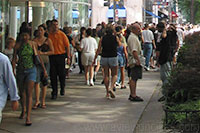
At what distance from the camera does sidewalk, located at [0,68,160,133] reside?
8.41 metres

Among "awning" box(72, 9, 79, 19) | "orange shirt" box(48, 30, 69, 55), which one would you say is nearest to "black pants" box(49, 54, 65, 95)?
"orange shirt" box(48, 30, 69, 55)

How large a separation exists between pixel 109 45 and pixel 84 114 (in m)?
2.60

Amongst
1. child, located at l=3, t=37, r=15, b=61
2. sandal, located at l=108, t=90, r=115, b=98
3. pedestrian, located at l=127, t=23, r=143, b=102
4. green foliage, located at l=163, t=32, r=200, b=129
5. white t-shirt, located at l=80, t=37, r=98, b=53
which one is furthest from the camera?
white t-shirt, located at l=80, t=37, r=98, b=53

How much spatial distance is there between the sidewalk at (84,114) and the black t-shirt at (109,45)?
3.52ft

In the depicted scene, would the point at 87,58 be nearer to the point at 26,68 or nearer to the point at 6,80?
the point at 26,68

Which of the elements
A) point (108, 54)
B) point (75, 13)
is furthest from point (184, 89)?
point (75, 13)

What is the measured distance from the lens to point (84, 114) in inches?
385

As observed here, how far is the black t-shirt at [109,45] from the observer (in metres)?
11.9

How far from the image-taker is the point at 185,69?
27.0 feet

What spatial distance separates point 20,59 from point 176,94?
2884 mm

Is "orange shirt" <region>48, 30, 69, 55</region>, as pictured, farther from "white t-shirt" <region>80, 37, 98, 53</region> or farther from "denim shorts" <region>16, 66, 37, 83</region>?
"denim shorts" <region>16, 66, 37, 83</region>

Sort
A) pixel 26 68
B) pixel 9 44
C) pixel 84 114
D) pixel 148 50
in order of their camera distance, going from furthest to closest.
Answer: pixel 148 50 < pixel 9 44 < pixel 84 114 < pixel 26 68

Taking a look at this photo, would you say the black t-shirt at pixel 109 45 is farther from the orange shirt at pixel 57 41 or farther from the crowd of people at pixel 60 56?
the orange shirt at pixel 57 41

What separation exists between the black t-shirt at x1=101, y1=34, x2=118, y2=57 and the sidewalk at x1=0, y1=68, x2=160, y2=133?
42.2 inches
